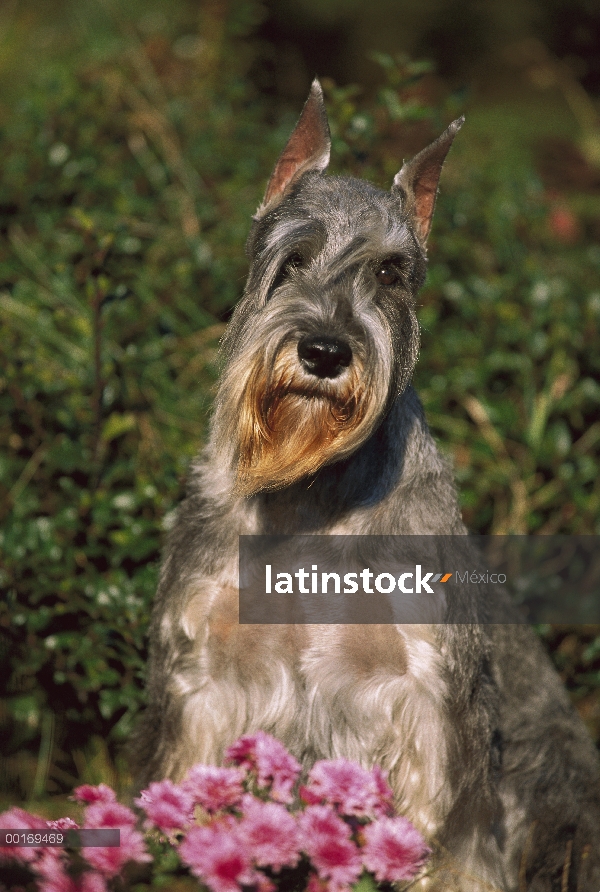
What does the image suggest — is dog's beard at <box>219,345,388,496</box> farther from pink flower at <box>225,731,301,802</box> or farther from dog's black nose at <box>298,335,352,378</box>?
pink flower at <box>225,731,301,802</box>

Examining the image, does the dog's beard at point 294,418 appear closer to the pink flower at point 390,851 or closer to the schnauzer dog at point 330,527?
the schnauzer dog at point 330,527

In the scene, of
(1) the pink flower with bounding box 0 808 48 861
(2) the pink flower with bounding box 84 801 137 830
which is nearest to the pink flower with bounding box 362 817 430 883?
(2) the pink flower with bounding box 84 801 137 830

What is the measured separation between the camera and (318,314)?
3102 mm

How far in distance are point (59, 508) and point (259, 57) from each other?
5822mm

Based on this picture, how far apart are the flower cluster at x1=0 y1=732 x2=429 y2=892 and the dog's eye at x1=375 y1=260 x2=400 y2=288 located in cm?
155

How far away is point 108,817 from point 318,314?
1572 millimetres

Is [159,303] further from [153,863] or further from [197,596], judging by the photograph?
[153,863]

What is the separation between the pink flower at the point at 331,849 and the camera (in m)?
2.44

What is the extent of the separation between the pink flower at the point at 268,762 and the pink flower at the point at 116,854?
1.34 ft

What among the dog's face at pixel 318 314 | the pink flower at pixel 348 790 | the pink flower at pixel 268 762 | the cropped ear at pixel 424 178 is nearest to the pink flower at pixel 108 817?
the pink flower at pixel 268 762

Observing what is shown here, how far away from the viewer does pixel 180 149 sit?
7281 millimetres

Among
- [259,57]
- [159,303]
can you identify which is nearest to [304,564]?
[159,303]

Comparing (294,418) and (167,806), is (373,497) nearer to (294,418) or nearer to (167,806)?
(294,418)

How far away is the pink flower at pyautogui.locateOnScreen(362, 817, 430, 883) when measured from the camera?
2512 mm
